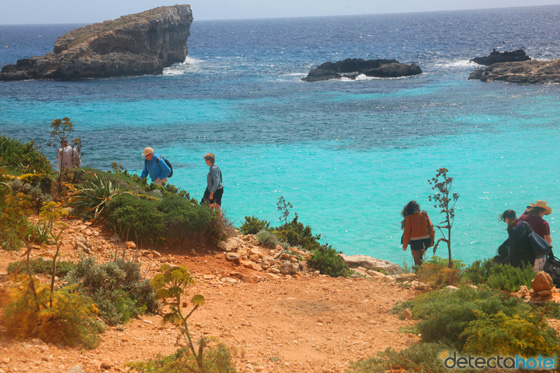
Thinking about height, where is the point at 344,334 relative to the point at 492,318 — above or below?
below

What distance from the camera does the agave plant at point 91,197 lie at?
9.49 metres

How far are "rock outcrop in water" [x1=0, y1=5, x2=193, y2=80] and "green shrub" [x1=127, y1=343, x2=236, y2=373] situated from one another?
5388cm

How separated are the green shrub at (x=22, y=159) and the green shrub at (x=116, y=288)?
17.6ft

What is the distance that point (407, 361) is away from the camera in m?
4.87

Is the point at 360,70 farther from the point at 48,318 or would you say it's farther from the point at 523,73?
the point at 48,318

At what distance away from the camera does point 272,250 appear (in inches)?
408

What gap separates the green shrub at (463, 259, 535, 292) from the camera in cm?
772

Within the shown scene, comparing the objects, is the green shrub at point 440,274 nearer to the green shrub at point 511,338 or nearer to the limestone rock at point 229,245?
the green shrub at point 511,338

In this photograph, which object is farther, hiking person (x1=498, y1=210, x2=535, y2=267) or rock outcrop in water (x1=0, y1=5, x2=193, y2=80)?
rock outcrop in water (x1=0, y1=5, x2=193, y2=80)

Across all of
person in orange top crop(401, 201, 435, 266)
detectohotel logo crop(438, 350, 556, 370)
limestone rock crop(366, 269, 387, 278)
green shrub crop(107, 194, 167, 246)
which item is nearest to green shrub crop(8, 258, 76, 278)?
green shrub crop(107, 194, 167, 246)

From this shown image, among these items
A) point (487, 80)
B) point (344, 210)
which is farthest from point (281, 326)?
point (487, 80)

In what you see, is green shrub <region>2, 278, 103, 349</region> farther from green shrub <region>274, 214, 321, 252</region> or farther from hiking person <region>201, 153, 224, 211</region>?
green shrub <region>274, 214, 321, 252</region>

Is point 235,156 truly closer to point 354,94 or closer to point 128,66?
point 354,94

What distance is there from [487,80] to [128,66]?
37.7 meters
